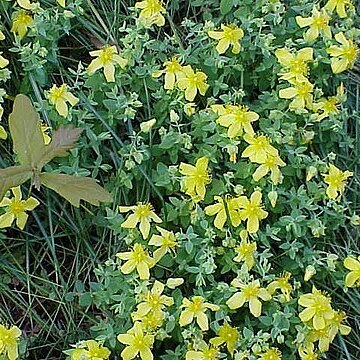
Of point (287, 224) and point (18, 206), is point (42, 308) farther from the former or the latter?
point (287, 224)

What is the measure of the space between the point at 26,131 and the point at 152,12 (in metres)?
0.47

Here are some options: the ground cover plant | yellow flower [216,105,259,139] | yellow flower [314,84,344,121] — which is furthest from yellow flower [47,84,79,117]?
yellow flower [314,84,344,121]

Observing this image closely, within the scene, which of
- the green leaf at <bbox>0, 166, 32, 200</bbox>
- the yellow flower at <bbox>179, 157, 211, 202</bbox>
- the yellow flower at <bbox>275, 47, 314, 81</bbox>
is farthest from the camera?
the yellow flower at <bbox>275, 47, 314, 81</bbox>

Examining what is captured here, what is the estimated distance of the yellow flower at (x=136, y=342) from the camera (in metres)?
1.35

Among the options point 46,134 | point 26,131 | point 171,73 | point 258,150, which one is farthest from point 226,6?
point 26,131

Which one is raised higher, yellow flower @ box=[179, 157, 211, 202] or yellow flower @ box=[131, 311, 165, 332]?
yellow flower @ box=[179, 157, 211, 202]

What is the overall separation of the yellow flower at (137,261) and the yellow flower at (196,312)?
3.6 inches

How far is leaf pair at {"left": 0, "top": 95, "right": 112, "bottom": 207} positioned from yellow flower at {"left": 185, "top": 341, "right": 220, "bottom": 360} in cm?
32

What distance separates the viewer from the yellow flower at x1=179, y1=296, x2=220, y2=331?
1378mm

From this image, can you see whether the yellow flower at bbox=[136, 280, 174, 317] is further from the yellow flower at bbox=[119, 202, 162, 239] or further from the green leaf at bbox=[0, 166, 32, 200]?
the green leaf at bbox=[0, 166, 32, 200]

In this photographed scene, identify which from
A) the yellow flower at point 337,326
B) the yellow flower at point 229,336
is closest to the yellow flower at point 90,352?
the yellow flower at point 229,336

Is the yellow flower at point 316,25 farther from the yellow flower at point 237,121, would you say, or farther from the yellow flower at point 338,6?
the yellow flower at point 237,121

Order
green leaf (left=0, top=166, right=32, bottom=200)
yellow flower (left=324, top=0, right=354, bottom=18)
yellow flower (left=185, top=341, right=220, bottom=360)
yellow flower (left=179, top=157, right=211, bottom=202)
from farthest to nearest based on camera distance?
yellow flower (left=324, top=0, right=354, bottom=18) → yellow flower (left=179, top=157, right=211, bottom=202) → yellow flower (left=185, top=341, right=220, bottom=360) → green leaf (left=0, top=166, right=32, bottom=200)

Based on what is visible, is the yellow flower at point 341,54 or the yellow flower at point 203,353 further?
the yellow flower at point 341,54
